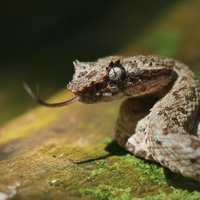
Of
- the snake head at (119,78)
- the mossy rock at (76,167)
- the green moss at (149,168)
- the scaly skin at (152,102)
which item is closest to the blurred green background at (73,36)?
the mossy rock at (76,167)

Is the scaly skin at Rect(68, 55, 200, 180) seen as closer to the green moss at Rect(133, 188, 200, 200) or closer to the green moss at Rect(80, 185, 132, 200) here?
the green moss at Rect(133, 188, 200, 200)

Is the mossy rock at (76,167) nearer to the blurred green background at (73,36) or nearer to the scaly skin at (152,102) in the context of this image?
the scaly skin at (152,102)

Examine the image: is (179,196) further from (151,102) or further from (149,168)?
(151,102)

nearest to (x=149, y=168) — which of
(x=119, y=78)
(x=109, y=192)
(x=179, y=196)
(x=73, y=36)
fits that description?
(x=179, y=196)

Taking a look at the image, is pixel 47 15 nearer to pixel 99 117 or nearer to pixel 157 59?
pixel 99 117

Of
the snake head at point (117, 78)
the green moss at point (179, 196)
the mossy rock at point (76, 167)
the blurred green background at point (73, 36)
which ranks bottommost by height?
the green moss at point (179, 196)

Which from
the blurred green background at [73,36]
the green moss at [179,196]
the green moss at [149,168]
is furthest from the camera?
the blurred green background at [73,36]

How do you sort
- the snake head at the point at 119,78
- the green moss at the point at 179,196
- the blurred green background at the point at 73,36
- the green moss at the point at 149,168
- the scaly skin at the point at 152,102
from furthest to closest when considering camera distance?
the blurred green background at the point at 73,36, the snake head at the point at 119,78, the green moss at the point at 149,168, the scaly skin at the point at 152,102, the green moss at the point at 179,196
